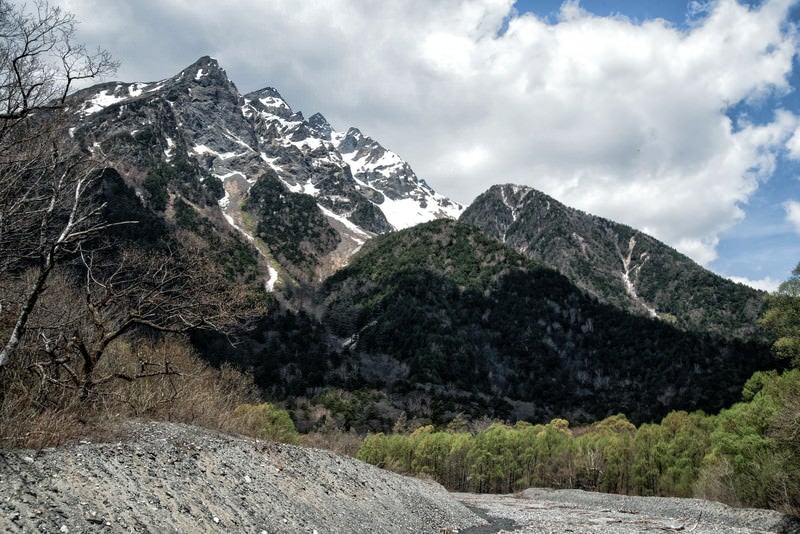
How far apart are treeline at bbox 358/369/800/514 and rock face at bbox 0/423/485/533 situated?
26.2 m

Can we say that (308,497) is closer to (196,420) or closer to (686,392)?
(196,420)

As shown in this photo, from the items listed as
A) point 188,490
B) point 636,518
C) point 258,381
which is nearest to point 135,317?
point 188,490

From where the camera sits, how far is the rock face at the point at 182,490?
9484 mm

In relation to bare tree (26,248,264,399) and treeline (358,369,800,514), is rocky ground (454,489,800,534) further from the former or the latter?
bare tree (26,248,264,399)

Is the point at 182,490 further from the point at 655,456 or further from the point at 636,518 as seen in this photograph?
the point at 655,456

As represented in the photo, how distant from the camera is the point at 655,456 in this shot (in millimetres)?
68062

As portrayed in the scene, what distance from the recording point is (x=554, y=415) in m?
178

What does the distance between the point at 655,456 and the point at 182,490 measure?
7280 centimetres

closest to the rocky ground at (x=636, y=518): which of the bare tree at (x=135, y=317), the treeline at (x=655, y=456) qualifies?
the treeline at (x=655, y=456)

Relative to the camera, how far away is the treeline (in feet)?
111

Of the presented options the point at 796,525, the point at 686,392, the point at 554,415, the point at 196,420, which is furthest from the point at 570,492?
the point at 686,392

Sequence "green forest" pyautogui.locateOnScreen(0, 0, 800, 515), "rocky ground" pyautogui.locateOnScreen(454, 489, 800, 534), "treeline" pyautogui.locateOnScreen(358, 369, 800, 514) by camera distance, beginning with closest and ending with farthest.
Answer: "green forest" pyautogui.locateOnScreen(0, 0, 800, 515), "rocky ground" pyautogui.locateOnScreen(454, 489, 800, 534), "treeline" pyautogui.locateOnScreen(358, 369, 800, 514)

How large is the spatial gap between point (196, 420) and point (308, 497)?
781 cm

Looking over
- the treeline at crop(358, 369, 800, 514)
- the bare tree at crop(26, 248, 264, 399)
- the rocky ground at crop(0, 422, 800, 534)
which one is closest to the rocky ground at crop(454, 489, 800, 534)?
the treeline at crop(358, 369, 800, 514)
